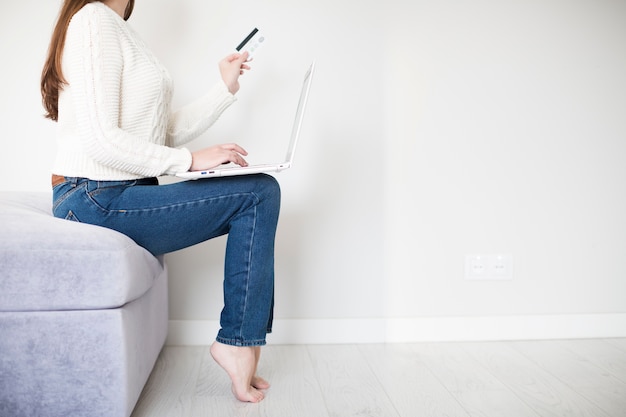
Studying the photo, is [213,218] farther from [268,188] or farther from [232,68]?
[232,68]

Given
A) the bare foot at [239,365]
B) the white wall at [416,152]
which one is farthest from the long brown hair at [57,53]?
the bare foot at [239,365]

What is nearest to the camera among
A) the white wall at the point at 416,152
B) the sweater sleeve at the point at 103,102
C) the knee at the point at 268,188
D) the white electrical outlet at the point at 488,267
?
the sweater sleeve at the point at 103,102

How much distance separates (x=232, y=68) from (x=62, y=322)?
92cm

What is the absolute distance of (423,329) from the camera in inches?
86.7

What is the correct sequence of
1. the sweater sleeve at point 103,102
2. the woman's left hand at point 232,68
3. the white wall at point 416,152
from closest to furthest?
the sweater sleeve at point 103,102
the woman's left hand at point 232,68
the white wall at point 416,152

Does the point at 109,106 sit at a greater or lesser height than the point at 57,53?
lesser

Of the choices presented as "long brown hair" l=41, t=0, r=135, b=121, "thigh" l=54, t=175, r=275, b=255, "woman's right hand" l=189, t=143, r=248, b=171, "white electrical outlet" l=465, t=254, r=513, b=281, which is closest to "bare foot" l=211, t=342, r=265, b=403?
"thigh" l=54, t=175, r=275, b=255

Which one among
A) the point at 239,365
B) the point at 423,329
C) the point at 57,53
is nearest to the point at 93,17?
the point at 57,53

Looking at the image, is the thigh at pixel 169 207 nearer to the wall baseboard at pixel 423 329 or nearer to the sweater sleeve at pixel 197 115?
the sweater sleeve at pixel 197 115

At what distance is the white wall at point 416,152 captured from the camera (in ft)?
6.84

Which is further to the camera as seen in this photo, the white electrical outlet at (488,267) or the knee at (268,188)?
the white electrical outlet at (488,267)

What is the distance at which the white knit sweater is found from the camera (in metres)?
1.39

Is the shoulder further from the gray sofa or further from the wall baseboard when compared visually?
the wall baseboard

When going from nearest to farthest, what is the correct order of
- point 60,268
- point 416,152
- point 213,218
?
point 60,268, point 213,218, point 416,152
